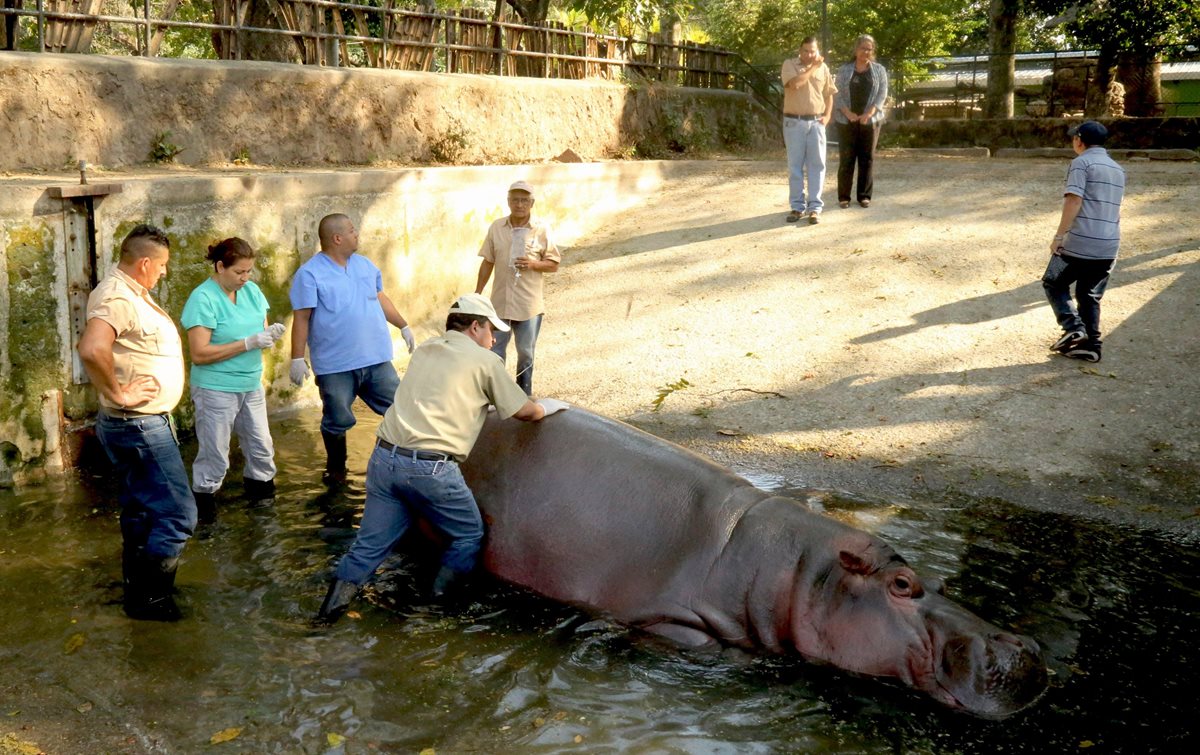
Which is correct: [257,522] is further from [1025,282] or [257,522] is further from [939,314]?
[1025,282]

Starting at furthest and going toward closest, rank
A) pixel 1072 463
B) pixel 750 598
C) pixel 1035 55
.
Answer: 1. pixel 1035 55
2. pixel 1072 463
3. pixel 750 598

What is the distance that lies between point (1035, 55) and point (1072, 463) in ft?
75.9

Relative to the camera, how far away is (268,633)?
5.17 metres

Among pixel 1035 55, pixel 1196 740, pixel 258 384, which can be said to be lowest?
pixel 1196 740

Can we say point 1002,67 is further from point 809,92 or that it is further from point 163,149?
point 163,149

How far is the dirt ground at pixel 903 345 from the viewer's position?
24.1ft

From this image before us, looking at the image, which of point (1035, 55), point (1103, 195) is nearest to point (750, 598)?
point (1103, 195)

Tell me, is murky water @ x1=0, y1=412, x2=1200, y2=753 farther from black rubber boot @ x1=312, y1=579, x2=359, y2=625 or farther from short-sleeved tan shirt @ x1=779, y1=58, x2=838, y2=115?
short-sleeved tan shirt @ x1=779, y1=58, x2=838, y2=115

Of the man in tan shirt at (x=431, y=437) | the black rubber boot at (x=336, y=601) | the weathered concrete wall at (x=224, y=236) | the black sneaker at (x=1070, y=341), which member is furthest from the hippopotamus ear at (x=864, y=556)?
the weathered concrete wall at (x=224, y=236)

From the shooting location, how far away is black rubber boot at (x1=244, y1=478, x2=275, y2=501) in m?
6.87

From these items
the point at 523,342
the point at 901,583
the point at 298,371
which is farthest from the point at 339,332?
the point at 901,583

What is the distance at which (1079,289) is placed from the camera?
8672mm

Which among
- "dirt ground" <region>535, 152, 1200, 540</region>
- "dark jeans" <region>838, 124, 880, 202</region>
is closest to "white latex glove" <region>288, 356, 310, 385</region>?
"dirt ground" <region>535, 152, 1200, 540</region>

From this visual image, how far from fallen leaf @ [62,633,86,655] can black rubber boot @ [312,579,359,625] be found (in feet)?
3.32
